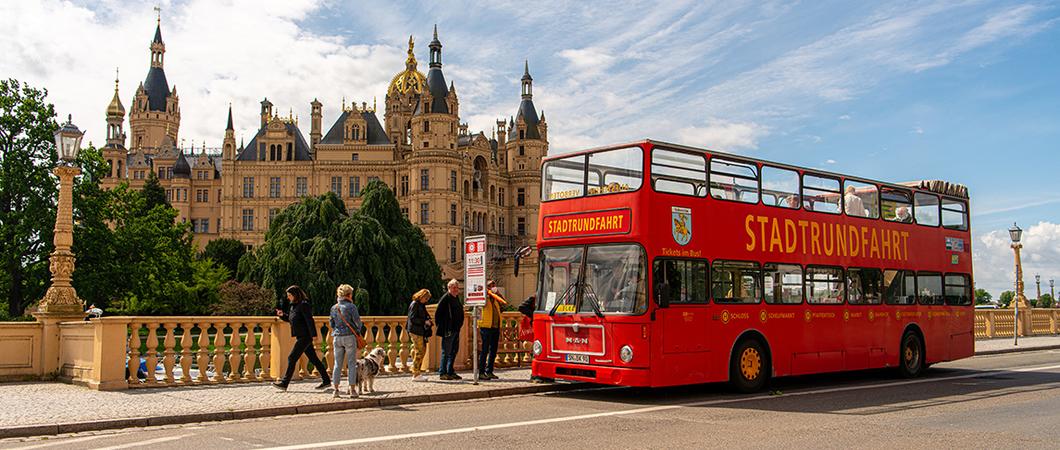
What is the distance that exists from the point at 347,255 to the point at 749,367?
42.5 metres

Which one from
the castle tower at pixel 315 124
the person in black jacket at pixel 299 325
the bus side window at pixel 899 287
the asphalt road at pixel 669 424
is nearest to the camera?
the asphalt road at pixel 669 424

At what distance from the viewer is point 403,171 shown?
3851 inches

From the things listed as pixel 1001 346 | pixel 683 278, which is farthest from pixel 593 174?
pixel 1001 346

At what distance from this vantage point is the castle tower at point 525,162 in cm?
10638

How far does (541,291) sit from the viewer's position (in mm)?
14188

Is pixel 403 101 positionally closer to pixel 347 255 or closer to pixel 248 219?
pixel 248 219

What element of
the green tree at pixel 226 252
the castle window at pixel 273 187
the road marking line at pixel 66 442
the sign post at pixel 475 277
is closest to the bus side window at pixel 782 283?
the sign post at pixel 475 277

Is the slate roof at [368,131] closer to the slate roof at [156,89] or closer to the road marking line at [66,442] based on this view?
the slate roof at [156,89]

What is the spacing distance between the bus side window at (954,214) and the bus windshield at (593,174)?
28.9 feet

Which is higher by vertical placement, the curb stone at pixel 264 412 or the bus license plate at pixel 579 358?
the bus license plate at pixel 579 358

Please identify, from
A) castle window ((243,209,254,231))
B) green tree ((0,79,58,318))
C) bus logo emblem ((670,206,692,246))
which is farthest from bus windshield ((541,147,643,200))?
castle window ((243,209,254,231))

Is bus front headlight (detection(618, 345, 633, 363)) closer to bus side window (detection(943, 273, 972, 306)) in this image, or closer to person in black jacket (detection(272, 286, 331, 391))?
person in black jacket (detection(272, 286, 331, 391))

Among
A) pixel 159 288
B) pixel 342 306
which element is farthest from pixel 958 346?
pixel 159 288

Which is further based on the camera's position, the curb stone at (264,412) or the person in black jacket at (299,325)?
the person in black jacket at (299,325)
